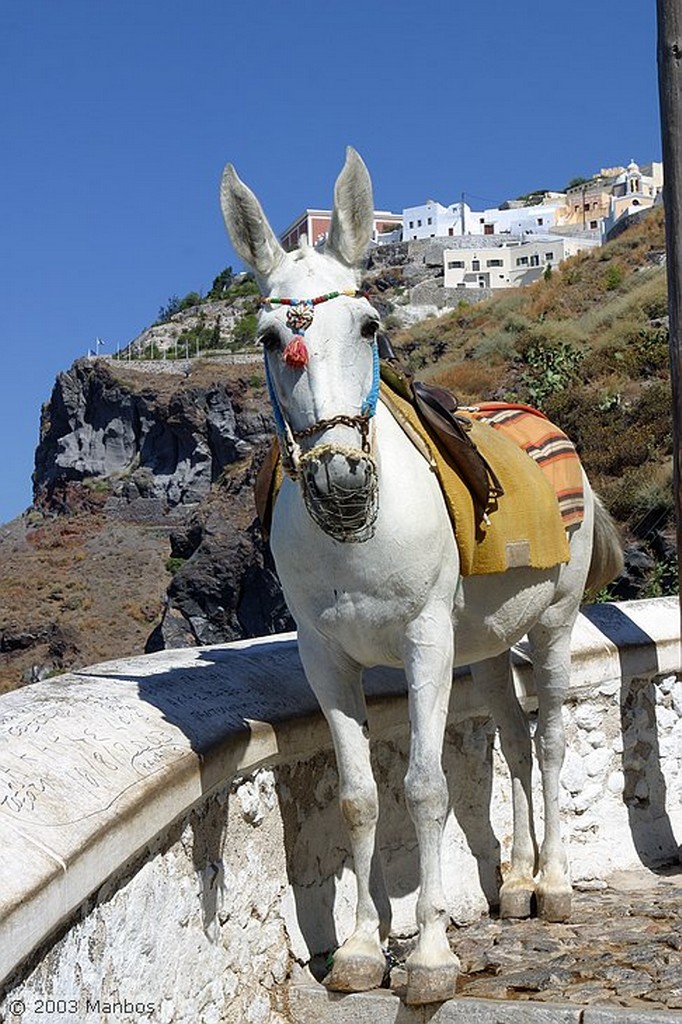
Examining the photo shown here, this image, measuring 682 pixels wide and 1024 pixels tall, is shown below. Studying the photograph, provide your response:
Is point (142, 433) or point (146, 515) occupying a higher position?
point (142, 433)

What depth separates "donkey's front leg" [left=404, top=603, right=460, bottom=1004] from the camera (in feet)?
12.6

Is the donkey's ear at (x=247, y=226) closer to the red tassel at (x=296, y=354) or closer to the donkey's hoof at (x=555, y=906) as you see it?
the red tassel at (x=296, y=354)

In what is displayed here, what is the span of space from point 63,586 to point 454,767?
64.8 m

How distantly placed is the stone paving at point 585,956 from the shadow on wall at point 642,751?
689 mm

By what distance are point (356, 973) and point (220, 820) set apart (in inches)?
24.0

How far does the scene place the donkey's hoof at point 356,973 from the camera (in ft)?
12.8

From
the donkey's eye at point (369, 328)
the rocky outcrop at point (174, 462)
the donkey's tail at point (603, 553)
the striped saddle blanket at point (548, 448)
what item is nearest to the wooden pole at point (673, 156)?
the donkey's tail at point (603, 553)

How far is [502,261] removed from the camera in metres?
113

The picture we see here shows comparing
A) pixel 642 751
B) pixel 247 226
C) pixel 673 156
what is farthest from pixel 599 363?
pixel 247 226

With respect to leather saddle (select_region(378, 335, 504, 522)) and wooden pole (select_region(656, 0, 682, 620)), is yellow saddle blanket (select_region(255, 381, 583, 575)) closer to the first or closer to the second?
leather saddle (select_region(378, 335, 504, 522))

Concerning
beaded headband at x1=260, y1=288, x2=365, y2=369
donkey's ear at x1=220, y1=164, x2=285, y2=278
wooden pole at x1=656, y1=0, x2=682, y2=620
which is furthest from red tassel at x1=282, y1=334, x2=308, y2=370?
wooden pole at x1=656, y1=0, x2=682, y2=620

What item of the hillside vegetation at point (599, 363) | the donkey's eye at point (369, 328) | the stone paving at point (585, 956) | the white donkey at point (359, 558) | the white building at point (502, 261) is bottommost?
the stone paving at point (585, 956)

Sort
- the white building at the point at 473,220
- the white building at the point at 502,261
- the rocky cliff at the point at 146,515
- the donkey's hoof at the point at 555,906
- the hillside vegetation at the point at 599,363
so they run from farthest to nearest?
the white building at the point at 473,220
the white building at the point at 502,261
the rocky cliff at the point at 146,515
the hillside vegetation at the point at 599,363
the donkey's hoof at the point at 555,906

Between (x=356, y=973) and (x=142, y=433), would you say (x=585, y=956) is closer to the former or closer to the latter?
(x=356, y=973)
